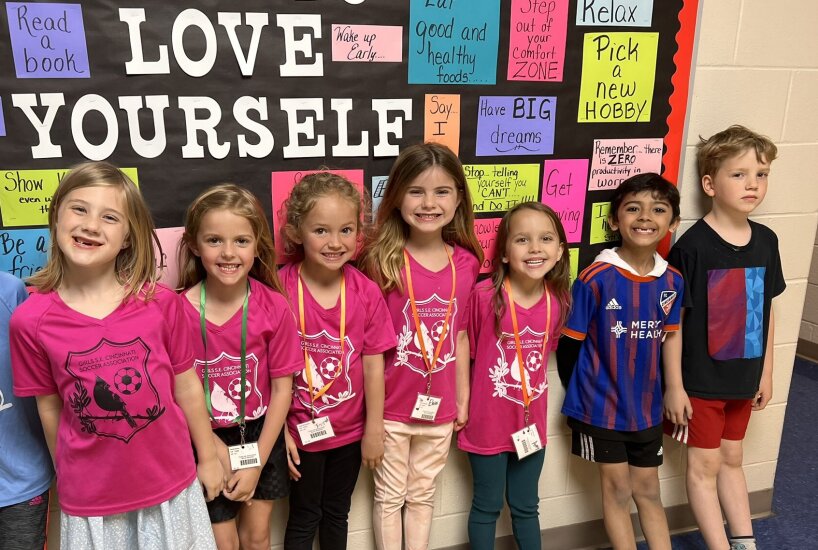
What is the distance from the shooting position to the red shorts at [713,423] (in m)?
2.20

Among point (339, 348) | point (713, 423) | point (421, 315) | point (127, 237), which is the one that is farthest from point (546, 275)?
point (127, 237)

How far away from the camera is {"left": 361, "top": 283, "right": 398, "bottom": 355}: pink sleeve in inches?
71.4

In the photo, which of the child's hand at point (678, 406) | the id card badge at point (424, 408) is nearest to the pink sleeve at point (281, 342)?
the id card badge at point (424, 408)

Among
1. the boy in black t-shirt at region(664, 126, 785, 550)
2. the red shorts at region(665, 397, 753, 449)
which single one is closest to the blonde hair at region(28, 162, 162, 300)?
the boy in black t-shirt at region(664, 126, 785, 550)

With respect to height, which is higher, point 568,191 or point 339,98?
point 339,98

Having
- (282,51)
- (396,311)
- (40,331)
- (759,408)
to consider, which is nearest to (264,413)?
(396,311)

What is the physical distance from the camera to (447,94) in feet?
6.13

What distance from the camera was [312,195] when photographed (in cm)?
169

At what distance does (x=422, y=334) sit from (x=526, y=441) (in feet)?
1.61

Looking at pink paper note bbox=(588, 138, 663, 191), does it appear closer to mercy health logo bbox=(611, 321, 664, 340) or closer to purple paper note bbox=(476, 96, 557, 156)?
purple paper note bbox=(476, 96, 557, 156)

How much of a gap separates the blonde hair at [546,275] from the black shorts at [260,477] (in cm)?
73

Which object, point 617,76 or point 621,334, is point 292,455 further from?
point 617,76

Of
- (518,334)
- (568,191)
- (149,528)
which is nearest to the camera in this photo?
(149,528)

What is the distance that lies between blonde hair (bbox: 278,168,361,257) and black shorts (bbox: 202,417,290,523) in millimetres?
536
